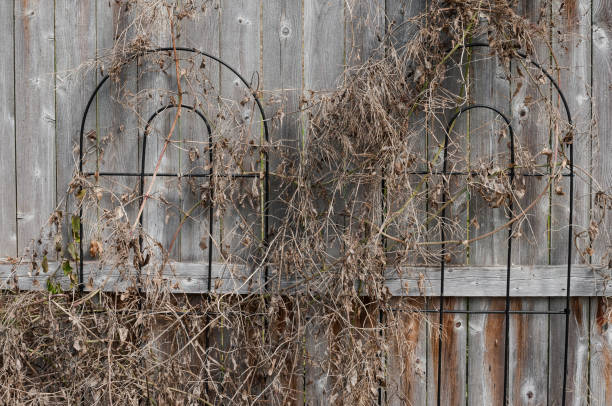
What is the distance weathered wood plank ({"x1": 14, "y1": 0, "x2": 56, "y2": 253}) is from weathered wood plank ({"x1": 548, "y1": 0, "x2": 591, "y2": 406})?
245 cm

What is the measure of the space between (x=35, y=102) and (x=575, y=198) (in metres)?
2.67

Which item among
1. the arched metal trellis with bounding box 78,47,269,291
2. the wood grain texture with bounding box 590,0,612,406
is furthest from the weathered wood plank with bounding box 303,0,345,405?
the wood grain texture with bounding box 590,0,612,406

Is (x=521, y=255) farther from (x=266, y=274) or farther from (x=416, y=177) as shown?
(x=266, y=274)

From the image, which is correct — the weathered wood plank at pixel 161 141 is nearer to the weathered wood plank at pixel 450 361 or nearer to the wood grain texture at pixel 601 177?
the weathered wood plank at pixel 450 361

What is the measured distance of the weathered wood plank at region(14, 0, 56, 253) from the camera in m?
2.84

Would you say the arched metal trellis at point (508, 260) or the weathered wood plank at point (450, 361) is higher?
the arched metal trellis at point (508, 260)

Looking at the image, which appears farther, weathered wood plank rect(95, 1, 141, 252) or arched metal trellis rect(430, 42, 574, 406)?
weathered wood plank rect(95, 1, 141, 252)

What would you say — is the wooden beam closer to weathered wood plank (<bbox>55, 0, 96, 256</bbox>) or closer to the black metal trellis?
the black metal trellis

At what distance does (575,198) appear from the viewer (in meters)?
2.78

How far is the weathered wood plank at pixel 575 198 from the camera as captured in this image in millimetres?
2756

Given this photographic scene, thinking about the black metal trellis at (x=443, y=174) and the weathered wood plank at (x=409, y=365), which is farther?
the weathered wood plank at (x=409, y=365)

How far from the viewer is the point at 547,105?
105 inches

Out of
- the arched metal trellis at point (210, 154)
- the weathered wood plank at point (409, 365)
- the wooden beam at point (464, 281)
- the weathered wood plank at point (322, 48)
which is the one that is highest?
the weathered wood plank at point (322, 48)

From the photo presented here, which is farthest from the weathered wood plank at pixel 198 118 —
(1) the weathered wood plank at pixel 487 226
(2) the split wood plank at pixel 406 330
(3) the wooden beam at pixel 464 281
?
(1) the weathered wood plank at pixel 487 226
